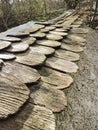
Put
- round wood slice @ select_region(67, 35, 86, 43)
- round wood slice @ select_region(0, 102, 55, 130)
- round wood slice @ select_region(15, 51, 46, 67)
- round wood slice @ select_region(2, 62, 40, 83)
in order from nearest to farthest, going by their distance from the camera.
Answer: round wood slice @ select_region(0, 102, 55, 130), round wood slice @ select_region(2, 62, 40, 83), round wood slice @ select_region(15, 51, 46, 67), round wood slice @ select_region(67, 35, 86, 43)

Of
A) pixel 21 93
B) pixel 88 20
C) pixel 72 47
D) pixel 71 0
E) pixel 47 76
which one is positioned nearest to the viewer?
pixel 21 93

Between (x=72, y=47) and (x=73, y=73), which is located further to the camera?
(x=72, y=47)

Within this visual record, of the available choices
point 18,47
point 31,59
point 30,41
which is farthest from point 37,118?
point 30,41

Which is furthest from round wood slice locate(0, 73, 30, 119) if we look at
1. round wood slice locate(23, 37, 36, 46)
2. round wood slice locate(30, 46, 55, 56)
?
round wood slice locate(23, 37, 36, 46)

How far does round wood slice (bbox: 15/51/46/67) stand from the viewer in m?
1.52

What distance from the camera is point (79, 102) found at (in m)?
1.40

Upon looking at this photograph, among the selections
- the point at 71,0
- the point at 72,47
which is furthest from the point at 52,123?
the point at 71,0

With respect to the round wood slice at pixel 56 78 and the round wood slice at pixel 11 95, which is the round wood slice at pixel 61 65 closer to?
the round wood slice at pixel 56 78

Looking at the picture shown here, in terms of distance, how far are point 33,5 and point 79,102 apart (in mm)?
7454

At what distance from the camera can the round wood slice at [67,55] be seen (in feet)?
5.89

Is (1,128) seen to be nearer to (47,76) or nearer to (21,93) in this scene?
(21,93)

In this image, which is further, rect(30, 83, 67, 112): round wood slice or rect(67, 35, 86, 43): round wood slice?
rect(67, 35, 86, 43): round wood slice

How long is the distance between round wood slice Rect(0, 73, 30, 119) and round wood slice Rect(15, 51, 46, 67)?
0.83 feet

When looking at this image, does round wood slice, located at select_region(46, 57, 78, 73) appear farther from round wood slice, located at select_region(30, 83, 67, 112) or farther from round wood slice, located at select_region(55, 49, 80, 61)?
round wood slice, located at select_region(30, 83, 67, 112)
